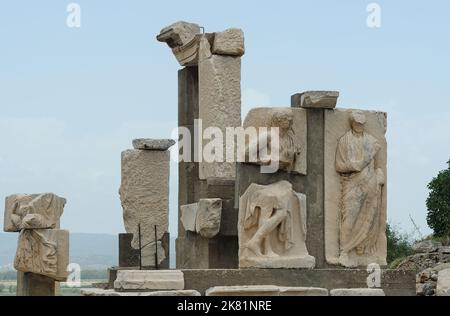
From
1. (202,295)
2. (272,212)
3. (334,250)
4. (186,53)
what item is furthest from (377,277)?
(186,53)

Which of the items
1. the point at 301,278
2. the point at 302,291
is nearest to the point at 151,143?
the point at 301,278

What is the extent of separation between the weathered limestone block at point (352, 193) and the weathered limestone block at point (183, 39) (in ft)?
10.5

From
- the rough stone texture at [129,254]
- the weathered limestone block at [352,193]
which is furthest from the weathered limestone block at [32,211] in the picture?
the weathered limestone block at [352,193]

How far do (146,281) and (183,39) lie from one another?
224 inches

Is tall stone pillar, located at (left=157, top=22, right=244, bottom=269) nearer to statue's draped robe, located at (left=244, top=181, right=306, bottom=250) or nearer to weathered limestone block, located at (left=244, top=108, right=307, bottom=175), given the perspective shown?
statue's draped robe, located at (left=244, top=181, right=306, bottom=250)

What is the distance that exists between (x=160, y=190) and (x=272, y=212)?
237 inches

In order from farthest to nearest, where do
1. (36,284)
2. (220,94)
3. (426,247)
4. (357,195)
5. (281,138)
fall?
(426,247)
(36,284)
(220,94)
(357,195)
(281,138)

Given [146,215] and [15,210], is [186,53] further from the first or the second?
[15,210]

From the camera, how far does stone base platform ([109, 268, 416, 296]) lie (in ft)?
45.7

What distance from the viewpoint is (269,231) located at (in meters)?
14.4

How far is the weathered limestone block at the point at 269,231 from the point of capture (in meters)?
14.4

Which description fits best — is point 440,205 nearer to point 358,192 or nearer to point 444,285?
point 358,192

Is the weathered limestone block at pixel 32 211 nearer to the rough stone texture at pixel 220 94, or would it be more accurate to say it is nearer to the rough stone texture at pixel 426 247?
the rough stone texture at pixel 220 94
